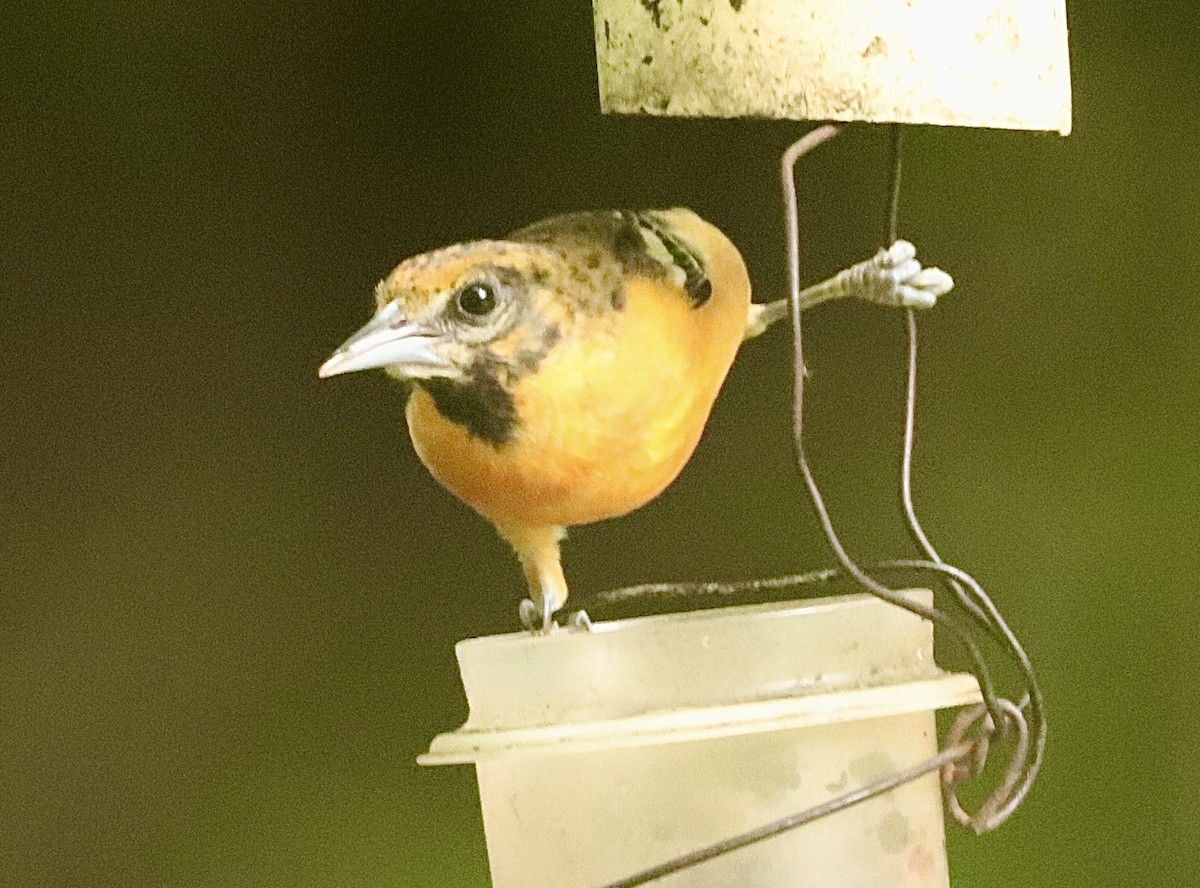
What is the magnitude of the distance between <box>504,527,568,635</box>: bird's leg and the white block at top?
29cm

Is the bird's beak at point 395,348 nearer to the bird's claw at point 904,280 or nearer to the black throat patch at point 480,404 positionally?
the black throat patch at point 480,404

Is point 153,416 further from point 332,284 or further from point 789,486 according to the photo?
point 789,486

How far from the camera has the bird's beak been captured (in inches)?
22.5

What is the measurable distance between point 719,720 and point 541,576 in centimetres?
23

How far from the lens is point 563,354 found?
605mm

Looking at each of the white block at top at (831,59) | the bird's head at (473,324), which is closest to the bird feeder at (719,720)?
the white block at top at (831,59)

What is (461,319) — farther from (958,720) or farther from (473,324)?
(958,720)

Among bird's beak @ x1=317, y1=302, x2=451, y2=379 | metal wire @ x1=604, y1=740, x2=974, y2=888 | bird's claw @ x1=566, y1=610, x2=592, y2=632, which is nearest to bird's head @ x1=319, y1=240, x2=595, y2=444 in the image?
bird's beak @ x1=317, y1=302, x2=451, y2=379

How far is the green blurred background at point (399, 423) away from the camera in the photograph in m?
0.71

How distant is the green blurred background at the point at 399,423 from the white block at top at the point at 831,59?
0.93ft

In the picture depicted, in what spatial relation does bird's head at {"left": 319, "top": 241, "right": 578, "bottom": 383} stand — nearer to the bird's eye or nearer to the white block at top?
the bird's eye

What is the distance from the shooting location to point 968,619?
788 millimetres

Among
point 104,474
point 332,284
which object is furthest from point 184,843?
point 332,284

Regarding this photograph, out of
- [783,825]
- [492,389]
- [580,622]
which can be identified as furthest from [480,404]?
[783,825]
